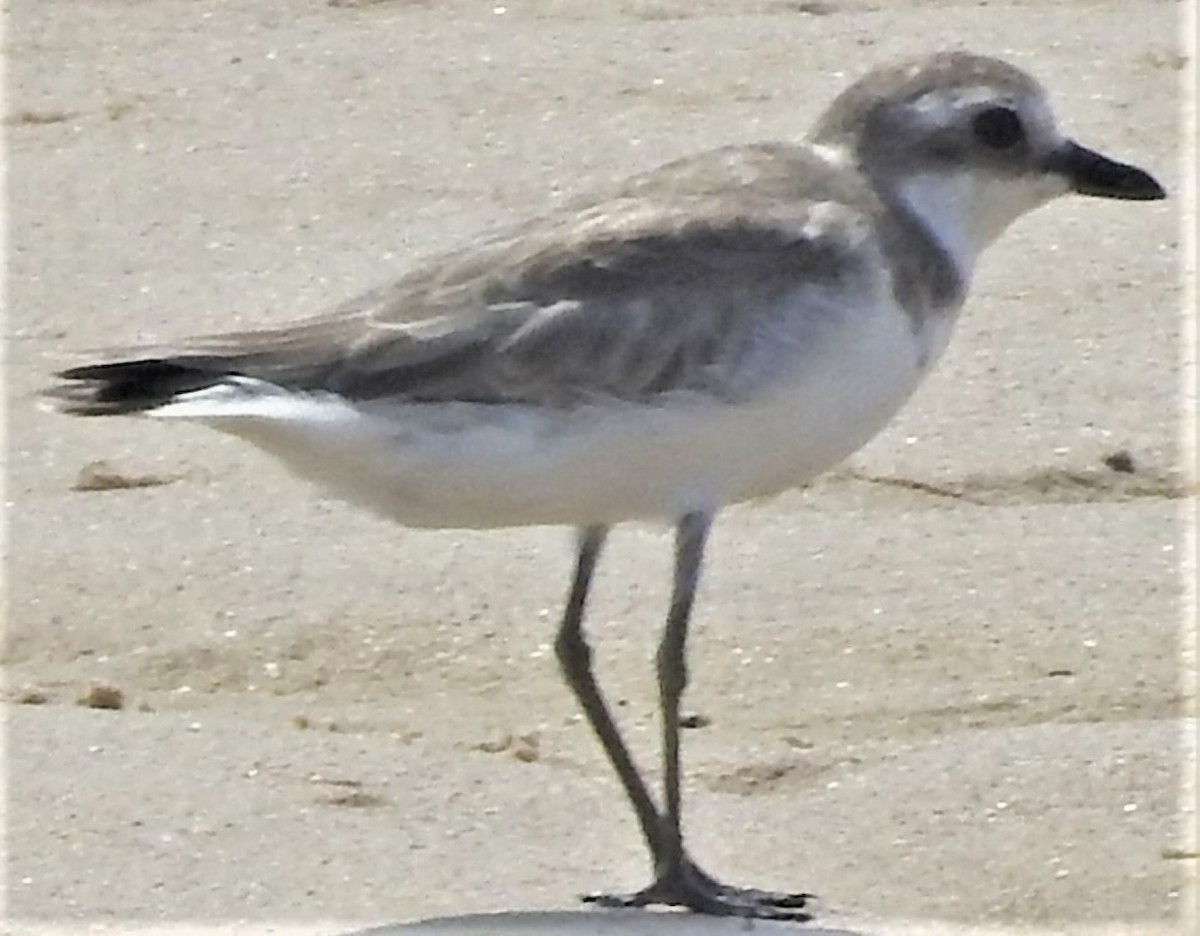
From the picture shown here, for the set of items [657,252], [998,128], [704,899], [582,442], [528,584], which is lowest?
[704,899]

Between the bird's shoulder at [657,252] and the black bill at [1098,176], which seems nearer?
the bird's shoulder at [657,252]

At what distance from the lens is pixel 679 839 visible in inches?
145

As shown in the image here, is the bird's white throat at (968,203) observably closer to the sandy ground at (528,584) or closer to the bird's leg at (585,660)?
the bird's leg at (585,660)

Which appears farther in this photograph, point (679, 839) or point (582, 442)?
point (679, 839)

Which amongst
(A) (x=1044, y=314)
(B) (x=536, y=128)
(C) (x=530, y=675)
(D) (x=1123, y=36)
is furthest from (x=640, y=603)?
(D) (x=1123, y=36)

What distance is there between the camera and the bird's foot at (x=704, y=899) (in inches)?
143

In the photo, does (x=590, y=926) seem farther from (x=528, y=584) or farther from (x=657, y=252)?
(x=528, y=584)

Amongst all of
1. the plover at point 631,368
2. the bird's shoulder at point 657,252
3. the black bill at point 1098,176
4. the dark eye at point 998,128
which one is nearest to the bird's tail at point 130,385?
the plover at point 631,368

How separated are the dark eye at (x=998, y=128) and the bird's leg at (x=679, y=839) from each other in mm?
541

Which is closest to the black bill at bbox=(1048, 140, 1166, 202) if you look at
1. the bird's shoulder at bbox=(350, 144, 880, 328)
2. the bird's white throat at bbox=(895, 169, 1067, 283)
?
the bird's white throat at bbox=(895, 169, 1067, 283)

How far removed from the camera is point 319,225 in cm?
574

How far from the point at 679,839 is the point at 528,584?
91cm

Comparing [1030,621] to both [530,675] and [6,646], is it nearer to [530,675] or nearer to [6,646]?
[530,675]

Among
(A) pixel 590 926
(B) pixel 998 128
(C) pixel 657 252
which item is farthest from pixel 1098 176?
(A) pixel 590 926
